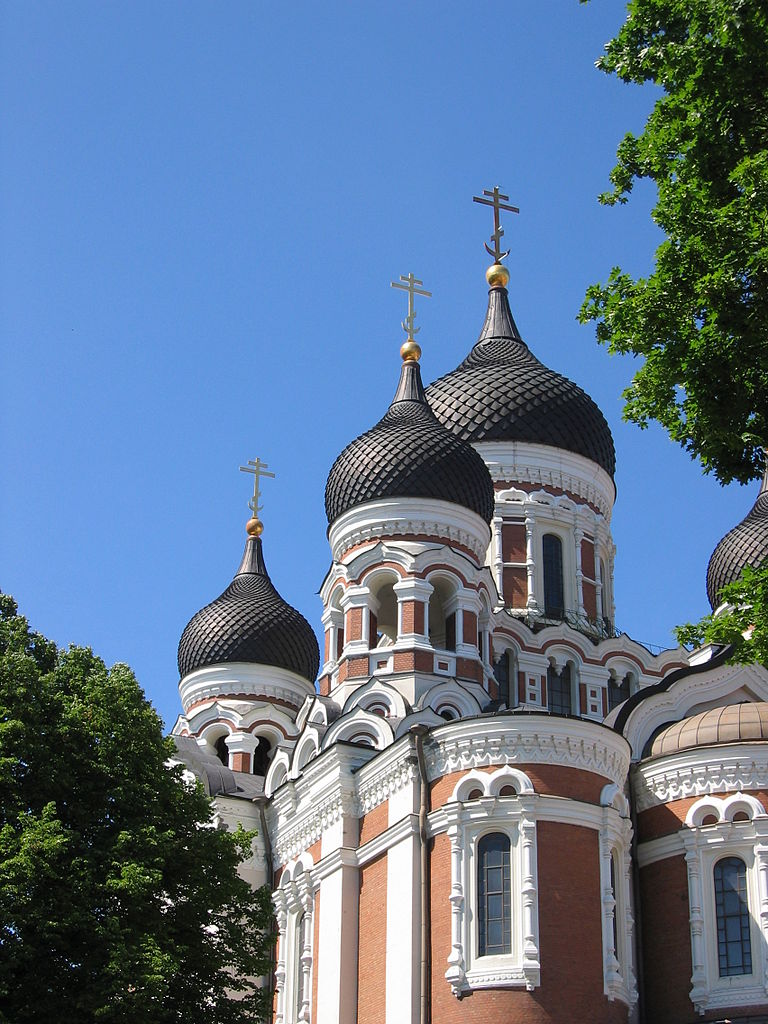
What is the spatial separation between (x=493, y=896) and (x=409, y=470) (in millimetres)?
7570

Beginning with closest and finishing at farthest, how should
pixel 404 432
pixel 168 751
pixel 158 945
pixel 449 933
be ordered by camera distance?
pixel 158 945 < pixel 168 751 < pixel 449 933 < pixel 404 432

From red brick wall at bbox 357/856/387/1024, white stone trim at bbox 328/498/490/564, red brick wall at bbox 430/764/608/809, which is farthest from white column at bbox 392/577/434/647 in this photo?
red brick wall at bbox 357/856/387/1024

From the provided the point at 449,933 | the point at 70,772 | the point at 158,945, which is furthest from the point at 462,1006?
the point at 70,772

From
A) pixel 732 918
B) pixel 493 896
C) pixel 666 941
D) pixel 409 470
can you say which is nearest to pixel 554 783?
pixel 493 896

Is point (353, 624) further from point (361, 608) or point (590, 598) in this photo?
point (590, 598)

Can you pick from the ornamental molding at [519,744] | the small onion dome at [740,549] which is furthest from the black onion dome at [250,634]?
the ornamental molding at [519,744]

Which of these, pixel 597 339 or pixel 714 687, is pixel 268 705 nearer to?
pixel 714 687

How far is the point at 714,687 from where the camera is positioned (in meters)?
22.5

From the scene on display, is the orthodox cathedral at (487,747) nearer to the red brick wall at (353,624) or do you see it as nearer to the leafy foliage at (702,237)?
the red brick wall at (353,624)

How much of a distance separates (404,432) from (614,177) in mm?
12289

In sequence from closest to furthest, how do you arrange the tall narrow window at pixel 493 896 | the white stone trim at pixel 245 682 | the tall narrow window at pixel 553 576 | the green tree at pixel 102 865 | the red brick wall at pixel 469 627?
the green tree at pixel 102 865
the tall narrow window at pixel 493 896
the red brick wall at pixel 469 627
the tall narrow window at pixel 553 576
the white stone trim at pixel 245 682

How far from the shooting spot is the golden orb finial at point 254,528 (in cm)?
3100

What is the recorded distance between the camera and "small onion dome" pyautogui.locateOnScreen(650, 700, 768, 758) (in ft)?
64.8

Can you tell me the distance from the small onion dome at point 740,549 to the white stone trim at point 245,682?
7.89 metres
